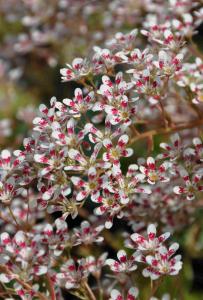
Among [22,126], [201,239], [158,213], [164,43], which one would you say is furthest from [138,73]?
[22,126]

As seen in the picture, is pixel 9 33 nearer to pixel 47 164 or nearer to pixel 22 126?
pixel 22 126

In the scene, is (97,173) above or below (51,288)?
above

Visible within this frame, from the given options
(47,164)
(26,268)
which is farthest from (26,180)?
(26,268)

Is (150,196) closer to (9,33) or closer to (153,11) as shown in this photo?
(153,11)

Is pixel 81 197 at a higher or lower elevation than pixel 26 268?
higher

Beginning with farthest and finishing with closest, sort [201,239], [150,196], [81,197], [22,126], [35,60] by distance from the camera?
[35,60] → [22,126] → [201,239] → [150,196] → [81,197]

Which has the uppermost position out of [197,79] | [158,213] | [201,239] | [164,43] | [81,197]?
[164,43]

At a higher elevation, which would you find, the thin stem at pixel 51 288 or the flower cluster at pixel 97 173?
the flower cluster at pixel 97 173

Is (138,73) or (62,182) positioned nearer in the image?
(62,182)

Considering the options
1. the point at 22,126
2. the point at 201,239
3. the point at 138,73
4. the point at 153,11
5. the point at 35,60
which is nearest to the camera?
the point at 138,73

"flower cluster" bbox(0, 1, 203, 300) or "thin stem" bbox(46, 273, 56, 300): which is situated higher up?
"flower cluster" bbox(0, 1, 203, 300)
